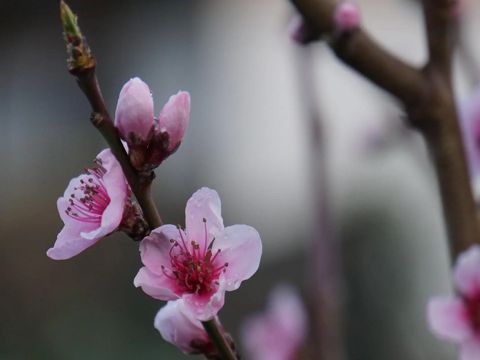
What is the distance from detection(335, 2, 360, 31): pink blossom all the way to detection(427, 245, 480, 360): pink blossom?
0.68 ft

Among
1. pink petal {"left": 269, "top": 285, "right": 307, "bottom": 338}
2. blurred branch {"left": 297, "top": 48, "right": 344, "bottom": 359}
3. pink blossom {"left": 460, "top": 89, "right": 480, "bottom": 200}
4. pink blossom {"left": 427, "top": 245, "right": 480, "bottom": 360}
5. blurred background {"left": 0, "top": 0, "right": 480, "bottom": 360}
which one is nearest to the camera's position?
pink blossom {"left": 427, "top": 245, "right": 480, "bottom": 360}

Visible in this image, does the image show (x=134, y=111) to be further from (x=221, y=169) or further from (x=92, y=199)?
(x=221, y=169)

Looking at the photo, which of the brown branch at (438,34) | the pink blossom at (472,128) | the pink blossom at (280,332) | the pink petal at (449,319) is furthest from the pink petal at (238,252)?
the pink blossom at (280,332)

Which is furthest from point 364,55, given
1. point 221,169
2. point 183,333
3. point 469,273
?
point 221,169

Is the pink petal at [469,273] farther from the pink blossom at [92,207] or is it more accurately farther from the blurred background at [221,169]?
the blurred background at [221,169]

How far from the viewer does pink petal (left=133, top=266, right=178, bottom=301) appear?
0.50 metres

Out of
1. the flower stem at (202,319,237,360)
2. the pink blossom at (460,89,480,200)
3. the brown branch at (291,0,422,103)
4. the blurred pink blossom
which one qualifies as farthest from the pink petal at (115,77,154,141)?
the pink blossom at (460,89,480,200)

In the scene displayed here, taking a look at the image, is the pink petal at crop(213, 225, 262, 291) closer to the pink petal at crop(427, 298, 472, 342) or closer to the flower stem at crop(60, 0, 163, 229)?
the flower stem at crop(60, 0, 163, 229)

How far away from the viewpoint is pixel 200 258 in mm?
561

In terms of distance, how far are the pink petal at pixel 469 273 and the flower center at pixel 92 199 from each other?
0.29m

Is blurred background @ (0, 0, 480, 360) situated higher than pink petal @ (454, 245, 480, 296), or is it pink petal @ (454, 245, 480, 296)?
pink petal @ (454, 245, 480, 296)

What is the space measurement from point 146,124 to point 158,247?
7cm

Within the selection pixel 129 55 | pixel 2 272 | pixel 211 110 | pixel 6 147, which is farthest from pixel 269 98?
pixel 2 272

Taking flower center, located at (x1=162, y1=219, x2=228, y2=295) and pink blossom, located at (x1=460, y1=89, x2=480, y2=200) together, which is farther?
pink blossom, located at (x1=460, y1=89, x2=480, y2=200)
